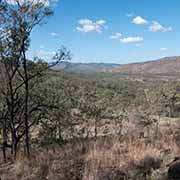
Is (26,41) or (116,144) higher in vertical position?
(26,41)

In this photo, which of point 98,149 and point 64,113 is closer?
point 98,149

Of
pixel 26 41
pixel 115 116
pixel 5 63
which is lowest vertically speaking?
pixel 115 116

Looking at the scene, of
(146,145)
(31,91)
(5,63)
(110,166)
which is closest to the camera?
Answer: (110,166)

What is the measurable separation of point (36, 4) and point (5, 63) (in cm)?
258

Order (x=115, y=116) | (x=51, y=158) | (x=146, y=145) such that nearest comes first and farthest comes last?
(x=51, y=158) < (x=146, y=145) < (x=115, y=116)

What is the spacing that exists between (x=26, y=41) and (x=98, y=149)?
6.57 metres

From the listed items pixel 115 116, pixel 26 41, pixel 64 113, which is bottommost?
pixel 115 116

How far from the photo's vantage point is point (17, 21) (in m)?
10.4

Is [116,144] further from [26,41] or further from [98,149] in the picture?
[26,41]

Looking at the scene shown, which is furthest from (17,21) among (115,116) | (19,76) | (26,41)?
(115,116)

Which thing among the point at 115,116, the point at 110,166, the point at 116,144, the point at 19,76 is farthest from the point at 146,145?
the point at 115,116

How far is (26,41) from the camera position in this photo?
1091 centimetres

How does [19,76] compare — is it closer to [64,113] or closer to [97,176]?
[64,113]

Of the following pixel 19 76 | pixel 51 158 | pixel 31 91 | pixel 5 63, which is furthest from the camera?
pixel 31 91
